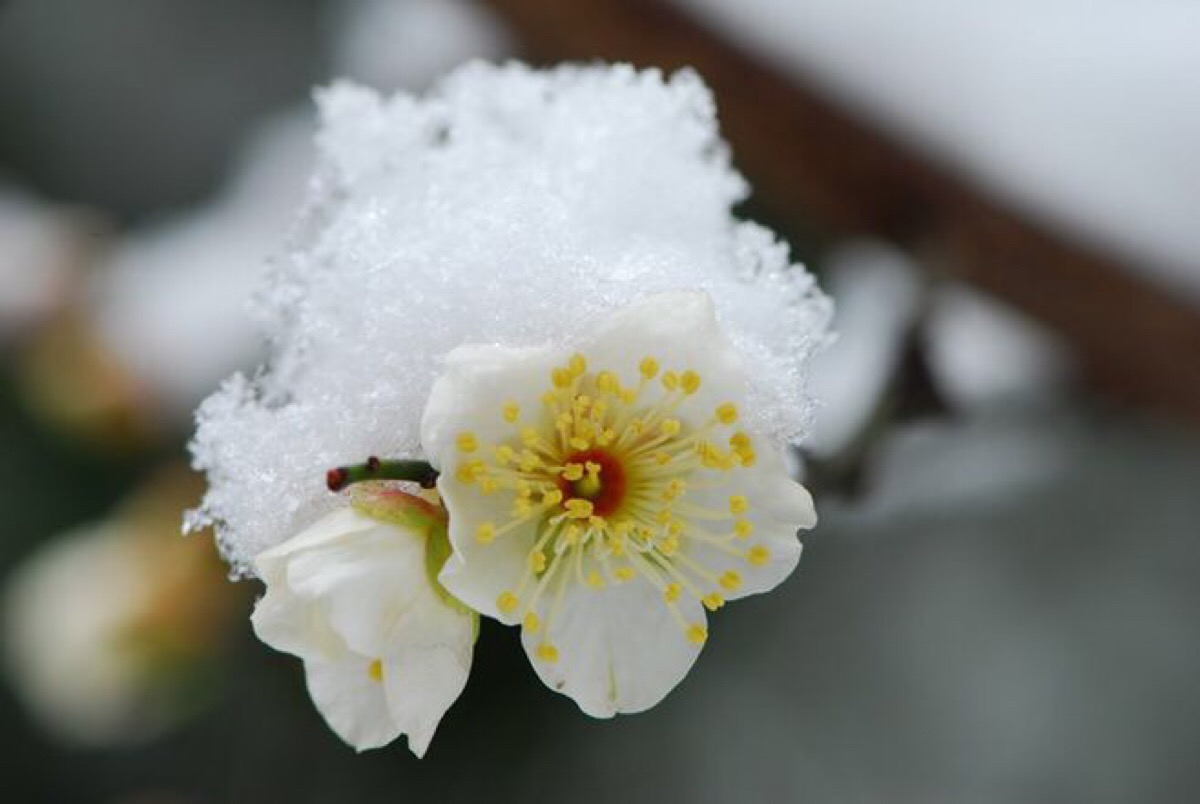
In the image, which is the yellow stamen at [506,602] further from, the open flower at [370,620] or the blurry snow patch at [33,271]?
the blurry snow patch at [33,271]

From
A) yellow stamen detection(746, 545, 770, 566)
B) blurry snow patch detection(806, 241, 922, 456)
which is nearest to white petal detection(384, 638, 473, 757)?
yellow stamen detection(746, 545, 770, 566)

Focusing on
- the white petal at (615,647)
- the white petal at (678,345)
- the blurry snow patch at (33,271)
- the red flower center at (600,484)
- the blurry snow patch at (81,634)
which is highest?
the white petal at (678,345)

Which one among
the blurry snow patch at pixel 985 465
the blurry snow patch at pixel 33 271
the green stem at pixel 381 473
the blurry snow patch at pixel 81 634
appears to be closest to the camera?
the green stem at pixel 381 473

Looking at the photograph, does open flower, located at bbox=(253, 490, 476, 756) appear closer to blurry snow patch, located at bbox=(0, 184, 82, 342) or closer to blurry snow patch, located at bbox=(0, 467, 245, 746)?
blurry snow patch, located at bbox=(0, 467, 245, 746)

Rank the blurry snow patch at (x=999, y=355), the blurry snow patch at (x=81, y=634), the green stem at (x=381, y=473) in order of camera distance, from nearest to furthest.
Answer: the green stem at (x=381, y=473) < the blurry snow patch at (x=999, y=355) < the blurry snow patch at (x=81, y=634)

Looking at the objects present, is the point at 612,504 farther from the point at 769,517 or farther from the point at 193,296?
the point at 193,296

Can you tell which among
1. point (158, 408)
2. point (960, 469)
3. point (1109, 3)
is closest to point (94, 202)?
point (158, 408)

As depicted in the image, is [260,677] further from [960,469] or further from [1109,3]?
[1109,3]

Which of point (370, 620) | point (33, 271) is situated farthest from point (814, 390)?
point (33, 271)

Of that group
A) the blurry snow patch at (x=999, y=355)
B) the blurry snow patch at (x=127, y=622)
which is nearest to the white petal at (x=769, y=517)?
the blurry snow patch at (x=999, y=355)
